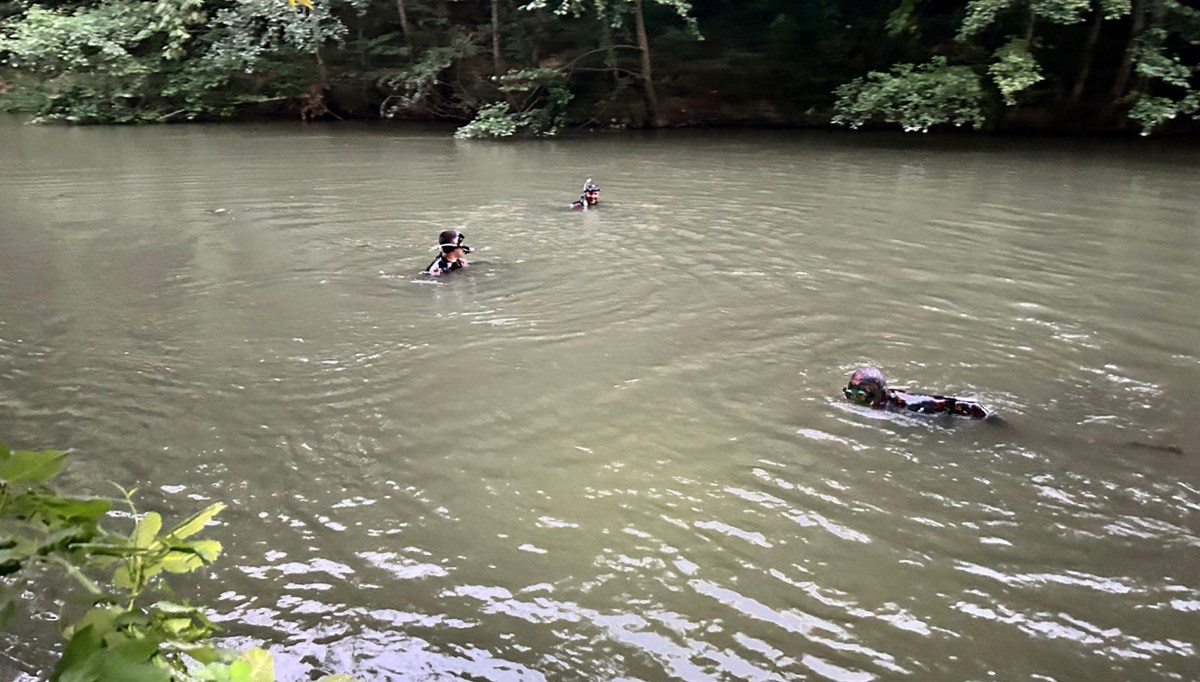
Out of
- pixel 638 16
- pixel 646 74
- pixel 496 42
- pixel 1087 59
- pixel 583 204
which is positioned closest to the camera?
pixel 583 204

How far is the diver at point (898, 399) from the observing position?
522 centimetres

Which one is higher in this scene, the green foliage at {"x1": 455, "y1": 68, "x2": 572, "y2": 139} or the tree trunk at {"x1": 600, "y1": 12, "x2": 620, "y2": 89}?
the tree trunk at {"x1": 600, "y1": 12, "x2": 620, "y2": 89}

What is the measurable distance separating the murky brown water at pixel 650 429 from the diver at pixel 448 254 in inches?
Result: 10.3

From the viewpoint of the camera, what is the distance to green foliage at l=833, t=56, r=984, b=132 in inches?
725

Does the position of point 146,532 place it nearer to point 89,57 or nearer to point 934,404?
point 934,404

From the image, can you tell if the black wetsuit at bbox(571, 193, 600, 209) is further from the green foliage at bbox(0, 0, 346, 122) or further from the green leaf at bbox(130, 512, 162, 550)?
the green foliage at bbox(0, 0, 346, 122)

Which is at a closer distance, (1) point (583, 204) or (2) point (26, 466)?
(2) point (26, 466)

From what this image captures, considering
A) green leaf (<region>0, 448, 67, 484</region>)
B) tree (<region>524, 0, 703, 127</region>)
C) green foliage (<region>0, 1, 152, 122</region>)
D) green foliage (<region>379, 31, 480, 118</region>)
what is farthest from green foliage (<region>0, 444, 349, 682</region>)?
green foliage (<region>0, 1, 152, 122</region>)

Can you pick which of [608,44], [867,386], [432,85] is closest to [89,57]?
[432,85]

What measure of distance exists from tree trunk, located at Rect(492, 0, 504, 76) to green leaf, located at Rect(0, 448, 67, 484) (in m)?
23.7

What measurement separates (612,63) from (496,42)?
338cm

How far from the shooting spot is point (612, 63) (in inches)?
889

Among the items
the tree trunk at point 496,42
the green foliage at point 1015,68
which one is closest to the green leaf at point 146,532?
the green foliage at point 1015,68

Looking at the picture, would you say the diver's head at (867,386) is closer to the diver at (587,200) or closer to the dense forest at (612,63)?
the diver at (587,200)
